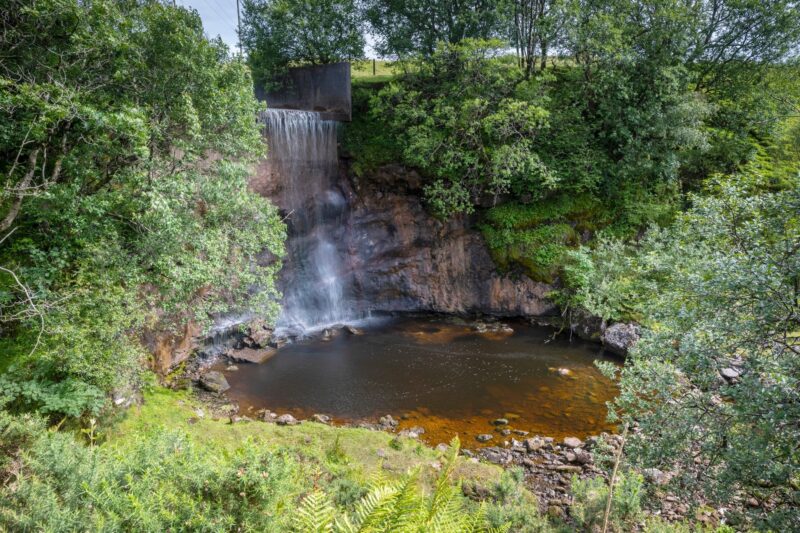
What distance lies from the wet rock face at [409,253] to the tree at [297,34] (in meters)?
6.55

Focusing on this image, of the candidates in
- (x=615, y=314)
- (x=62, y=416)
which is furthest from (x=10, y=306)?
(x=615, y=314)

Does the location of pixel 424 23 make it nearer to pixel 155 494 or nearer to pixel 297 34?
pixel 297 34

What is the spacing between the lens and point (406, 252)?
1956 centimetres

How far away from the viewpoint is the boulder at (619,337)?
14.6m

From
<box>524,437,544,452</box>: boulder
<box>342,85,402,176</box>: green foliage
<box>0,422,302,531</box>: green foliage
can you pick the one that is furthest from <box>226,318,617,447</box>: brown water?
<box>0,422,302,531</box>: green foliage

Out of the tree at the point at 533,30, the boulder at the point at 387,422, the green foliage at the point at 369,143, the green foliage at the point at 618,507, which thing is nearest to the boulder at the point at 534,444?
the green foliage at the point at 618,507

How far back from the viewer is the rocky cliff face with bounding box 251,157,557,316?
19.0m

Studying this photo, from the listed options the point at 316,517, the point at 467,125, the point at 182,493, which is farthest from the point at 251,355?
the point at 316,517

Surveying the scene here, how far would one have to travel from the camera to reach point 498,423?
11242 mm

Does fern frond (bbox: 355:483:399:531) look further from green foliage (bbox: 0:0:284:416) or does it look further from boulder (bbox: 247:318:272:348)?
boulder (bbox: 247:318:272:348)

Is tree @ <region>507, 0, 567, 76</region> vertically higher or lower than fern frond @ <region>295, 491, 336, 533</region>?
higher

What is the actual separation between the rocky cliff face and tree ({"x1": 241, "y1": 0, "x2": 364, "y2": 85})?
227 inches

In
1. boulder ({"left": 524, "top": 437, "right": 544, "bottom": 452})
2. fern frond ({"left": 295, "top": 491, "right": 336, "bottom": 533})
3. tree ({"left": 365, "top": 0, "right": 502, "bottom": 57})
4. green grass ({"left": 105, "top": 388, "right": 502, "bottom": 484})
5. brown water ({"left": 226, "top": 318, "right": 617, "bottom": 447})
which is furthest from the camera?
tree ({"left": 365, "top": 0, "right": 502, "bottom": 57})

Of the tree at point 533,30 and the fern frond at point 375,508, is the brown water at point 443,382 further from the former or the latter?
the tree at point 533,30
